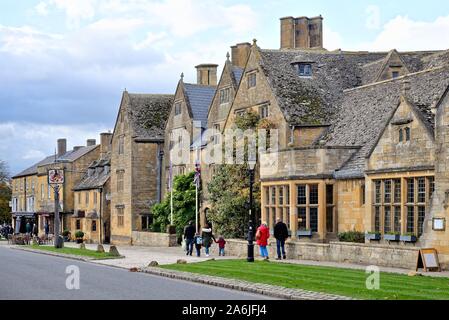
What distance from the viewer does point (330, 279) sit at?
80.2ft

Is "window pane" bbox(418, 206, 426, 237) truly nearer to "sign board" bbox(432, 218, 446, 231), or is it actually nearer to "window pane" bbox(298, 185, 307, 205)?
"sign board" bbox(432, 218, 446, 231)

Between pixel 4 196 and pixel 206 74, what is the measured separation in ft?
198

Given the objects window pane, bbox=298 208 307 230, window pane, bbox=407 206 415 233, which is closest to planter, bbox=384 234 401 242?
window pane, bbox=407 206 415 233

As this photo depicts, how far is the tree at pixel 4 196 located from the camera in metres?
116

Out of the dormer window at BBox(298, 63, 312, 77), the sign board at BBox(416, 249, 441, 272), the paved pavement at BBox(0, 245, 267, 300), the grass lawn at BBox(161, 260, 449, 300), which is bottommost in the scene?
the paved pavement at BBox(0, 245, 267, 300)

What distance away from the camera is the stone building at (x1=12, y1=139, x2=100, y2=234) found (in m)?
85.8

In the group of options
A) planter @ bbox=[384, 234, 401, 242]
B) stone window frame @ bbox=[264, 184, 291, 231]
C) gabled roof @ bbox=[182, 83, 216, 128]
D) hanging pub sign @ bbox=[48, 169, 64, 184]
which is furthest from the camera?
gabled roof @ bbox=[182, 83, 216, 128]

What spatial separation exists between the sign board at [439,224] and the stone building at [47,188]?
50.8 m

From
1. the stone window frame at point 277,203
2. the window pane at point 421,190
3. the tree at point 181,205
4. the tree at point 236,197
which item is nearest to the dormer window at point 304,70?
the tree at point 236,197

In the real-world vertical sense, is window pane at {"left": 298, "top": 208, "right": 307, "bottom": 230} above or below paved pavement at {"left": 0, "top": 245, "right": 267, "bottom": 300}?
above

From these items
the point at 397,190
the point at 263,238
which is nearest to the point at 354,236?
the point at 397,190

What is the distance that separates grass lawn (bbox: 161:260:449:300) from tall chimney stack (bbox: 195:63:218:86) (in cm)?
3722
